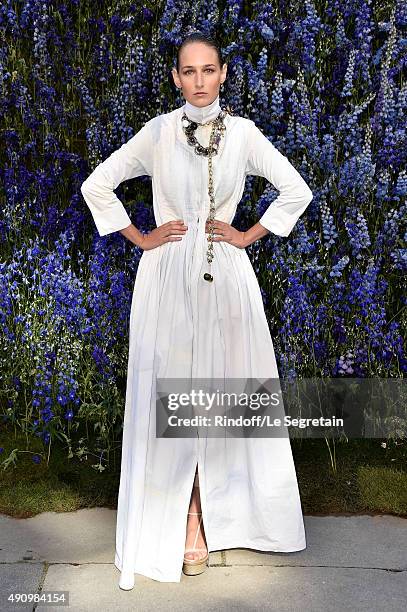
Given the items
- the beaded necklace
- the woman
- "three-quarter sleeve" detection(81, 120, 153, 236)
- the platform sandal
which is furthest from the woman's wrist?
the platform sandal

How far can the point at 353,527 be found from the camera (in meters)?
3.68

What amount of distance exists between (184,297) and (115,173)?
49cm

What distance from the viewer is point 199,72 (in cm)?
303

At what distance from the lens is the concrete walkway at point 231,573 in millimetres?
3072

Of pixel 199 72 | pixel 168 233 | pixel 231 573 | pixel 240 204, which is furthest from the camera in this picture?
pixel 240 204

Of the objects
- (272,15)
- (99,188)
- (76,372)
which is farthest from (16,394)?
(272,15)

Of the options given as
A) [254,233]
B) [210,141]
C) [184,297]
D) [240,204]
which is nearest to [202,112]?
[210,141]

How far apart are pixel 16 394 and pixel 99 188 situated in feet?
5.18

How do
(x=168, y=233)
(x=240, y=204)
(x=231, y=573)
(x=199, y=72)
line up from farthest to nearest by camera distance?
(x=240, y=204) < (x=231, y=573) < (x=168, y=233) < (x=199, y=72)

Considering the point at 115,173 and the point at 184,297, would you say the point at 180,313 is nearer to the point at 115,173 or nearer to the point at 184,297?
the point at 184,297

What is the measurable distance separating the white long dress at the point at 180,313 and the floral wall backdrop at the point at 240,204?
0.95 meters

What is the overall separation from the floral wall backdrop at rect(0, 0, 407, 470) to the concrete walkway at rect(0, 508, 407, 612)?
64cm

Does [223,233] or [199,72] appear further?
[223,233]

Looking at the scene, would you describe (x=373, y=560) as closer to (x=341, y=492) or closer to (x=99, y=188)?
(x=341, y=492)
